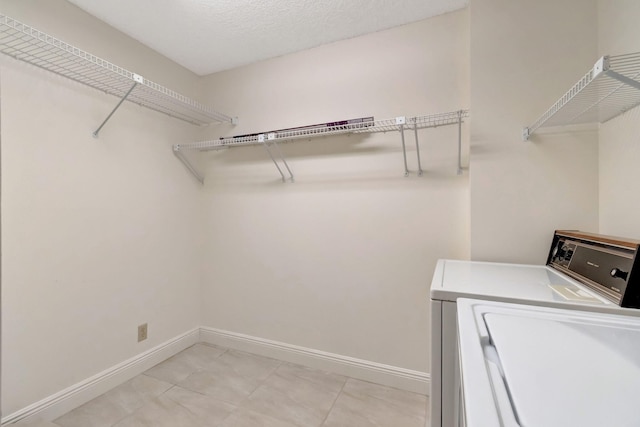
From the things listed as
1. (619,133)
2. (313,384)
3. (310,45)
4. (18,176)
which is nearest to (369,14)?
(310,45)

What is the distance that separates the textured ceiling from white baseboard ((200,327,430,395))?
2.30m

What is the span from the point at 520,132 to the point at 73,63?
8.01 ft

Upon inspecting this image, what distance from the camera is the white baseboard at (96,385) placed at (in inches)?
56.5

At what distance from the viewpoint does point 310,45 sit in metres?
2.03

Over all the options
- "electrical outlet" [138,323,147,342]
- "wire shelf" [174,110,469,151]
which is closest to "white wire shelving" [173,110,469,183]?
"wire shelf" [174,110,469,151]

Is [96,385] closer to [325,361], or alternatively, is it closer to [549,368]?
[325,361]

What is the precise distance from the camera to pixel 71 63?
1.46 m

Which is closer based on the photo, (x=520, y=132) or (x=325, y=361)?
(x=520, y=132)

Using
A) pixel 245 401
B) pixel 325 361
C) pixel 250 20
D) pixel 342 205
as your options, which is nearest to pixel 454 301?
pixel 342 205

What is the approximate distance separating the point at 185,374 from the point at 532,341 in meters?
2.14

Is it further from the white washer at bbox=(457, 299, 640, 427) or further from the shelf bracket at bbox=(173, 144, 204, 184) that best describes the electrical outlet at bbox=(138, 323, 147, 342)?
the white washer at bbox=(457, 299, 640, 427)

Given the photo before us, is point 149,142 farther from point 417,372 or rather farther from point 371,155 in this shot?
point 417,372

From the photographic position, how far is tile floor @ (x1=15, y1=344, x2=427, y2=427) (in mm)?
1503

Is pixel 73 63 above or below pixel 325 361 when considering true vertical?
above
